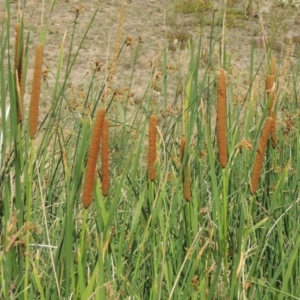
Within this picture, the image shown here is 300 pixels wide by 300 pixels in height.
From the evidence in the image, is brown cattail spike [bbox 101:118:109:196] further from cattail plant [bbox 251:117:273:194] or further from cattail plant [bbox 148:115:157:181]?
cattail plant [bbox 251:117:273:194]

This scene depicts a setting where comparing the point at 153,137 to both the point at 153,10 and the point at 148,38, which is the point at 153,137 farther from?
the point at 153,10

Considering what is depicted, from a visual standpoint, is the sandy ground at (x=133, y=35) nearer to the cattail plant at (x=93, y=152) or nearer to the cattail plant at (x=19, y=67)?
the cattail plant at (x=19, y=67)

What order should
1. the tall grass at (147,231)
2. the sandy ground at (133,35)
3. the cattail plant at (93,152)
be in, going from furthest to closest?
the sandy ground at (133,35) < the tall grass at (147,231) < the cattail plant at (93,152)

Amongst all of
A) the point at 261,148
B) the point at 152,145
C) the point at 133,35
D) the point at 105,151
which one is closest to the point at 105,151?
the point at 105,151

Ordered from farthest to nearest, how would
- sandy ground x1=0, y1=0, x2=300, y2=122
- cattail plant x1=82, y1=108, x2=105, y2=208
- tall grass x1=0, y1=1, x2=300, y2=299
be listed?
sandy ground x1=0, y1=0, x2=300, y2=122 < tall grass x1=0, y1=1, x2=300, y2=299 < cattail plant x1=82, y1=108, x2=105, y2=208

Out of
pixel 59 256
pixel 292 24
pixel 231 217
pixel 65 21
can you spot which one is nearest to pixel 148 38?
pixel 65 21

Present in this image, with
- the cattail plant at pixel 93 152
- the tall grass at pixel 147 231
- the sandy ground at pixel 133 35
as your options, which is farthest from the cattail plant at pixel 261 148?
the sandy ground at pixel 133 35

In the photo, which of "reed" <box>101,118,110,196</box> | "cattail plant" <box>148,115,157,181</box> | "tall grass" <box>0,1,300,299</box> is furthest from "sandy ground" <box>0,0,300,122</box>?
"reed" <box>101,118,110,196</box>

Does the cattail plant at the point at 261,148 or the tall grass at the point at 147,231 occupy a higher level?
the cattail plant at the point at 261,148

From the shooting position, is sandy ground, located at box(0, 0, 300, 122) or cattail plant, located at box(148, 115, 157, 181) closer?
cattail plant, located at box(148, 115, 157, 181)

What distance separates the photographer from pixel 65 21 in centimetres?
747

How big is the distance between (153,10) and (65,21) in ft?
4.67

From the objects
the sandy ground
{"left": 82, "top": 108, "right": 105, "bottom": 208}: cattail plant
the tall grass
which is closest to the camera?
{"left": 82, "top": 108, "right": 105, "bottom": 208}: cattail plant

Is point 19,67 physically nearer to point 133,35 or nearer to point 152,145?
point 152,145
